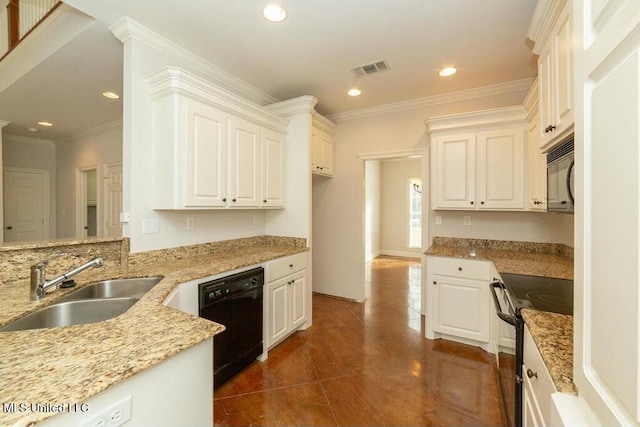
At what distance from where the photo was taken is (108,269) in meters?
2.02

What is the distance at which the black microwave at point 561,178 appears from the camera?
56.3 inches

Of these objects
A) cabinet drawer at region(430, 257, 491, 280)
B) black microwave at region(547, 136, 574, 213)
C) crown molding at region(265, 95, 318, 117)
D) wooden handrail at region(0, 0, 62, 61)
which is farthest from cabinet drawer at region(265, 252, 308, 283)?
wooden handrail at region(0, 0, 62, 61)

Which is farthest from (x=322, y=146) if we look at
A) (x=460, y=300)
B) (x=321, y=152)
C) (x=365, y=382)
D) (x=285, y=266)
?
(x=365, y=382)

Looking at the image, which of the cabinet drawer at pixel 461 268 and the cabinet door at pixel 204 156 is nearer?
the cabinet door at pixel 204 156

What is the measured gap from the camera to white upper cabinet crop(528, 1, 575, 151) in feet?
4.43

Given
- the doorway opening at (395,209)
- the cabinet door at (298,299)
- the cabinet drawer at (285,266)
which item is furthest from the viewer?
the doorway opening at (395,209)

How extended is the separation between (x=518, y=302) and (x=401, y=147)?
8.60 ft

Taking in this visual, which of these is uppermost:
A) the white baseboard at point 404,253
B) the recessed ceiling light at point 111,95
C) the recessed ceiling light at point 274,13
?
the recessed ceiling light at point 111,95

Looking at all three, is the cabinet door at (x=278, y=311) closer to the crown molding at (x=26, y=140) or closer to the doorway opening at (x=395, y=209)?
the doorway opening at (x=395, y=209)

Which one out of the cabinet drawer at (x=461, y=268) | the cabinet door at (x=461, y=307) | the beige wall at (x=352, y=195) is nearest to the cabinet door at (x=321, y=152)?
the beige wall at (x=352, y=195)

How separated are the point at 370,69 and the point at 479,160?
1.49m

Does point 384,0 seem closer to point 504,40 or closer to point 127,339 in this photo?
point 504,40

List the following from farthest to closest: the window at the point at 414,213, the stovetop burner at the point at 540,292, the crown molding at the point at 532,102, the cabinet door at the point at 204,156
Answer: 1. the window at the point at 414,213
2. the crown molding at the point at 532,102
3. the cabinet door at the point at 204,156
4. the stovetop burner at the point at 540,292

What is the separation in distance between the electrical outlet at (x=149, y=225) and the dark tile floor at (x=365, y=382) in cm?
136
